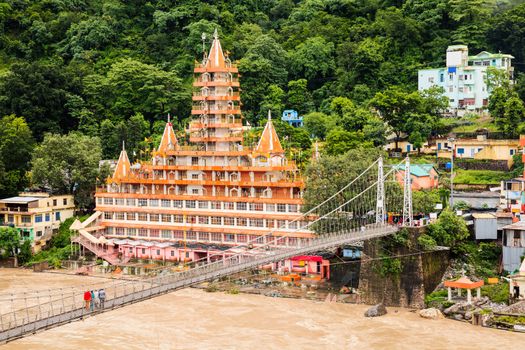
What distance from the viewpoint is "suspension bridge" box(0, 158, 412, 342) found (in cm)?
3002

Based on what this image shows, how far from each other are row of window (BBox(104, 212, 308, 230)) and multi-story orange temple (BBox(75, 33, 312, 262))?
5 cm

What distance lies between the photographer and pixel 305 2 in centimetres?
7238

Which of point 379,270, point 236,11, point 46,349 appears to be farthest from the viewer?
point 236,11

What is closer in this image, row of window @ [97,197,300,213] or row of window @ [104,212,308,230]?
row of window @ [104,212,308,230]

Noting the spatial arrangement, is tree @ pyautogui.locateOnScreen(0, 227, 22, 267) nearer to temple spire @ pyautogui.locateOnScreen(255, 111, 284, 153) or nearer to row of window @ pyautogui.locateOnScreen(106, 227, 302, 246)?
row of window @ pyautogui.locateOnScreen(106, 227, 302, 246)

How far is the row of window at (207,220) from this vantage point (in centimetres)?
4034

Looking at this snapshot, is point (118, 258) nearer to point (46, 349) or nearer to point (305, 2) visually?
point (46, 349)

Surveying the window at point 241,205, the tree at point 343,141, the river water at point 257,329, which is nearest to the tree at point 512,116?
the tree at point 343,141

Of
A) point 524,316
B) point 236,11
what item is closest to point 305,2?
point 236,11

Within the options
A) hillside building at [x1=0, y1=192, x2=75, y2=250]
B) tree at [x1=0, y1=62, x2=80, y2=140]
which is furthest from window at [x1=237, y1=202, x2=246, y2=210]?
tree at [x1=0, y1=62, x2=80, y2=140]

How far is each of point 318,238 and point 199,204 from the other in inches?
385

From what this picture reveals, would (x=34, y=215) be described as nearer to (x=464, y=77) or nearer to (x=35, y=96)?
(x=35, y=96)

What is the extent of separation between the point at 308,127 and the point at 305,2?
22543 mm

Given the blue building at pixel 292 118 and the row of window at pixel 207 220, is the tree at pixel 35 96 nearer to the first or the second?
the row of window at pixel 207 220
